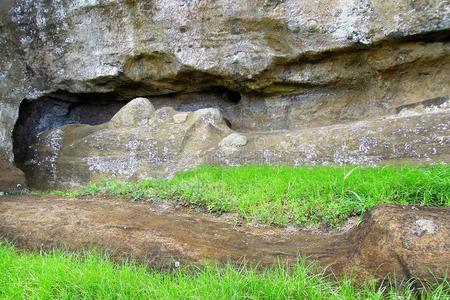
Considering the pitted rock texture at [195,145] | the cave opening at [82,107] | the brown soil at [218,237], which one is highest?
the cave opening at [82,107]

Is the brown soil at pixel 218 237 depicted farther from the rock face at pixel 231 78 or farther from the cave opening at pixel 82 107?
the cave opening at pixel 82 107

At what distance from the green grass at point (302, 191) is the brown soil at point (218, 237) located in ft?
0.97

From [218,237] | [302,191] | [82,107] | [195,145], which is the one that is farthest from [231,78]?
[218,237]

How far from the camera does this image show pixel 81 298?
3096mm

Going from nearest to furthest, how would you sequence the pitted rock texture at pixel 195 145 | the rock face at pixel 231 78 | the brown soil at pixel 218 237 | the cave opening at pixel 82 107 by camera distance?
the brown soil at pixel 218 237
the pitted rock texture at pixel 195 145
the rock face at pixel 231 78
the cave opening at pixel 82 107

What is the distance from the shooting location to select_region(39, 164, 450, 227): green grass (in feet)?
15.4

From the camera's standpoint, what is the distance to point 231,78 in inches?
360

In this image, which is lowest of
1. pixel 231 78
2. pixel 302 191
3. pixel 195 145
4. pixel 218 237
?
pixel 218 237

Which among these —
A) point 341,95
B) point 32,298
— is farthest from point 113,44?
point 32,298

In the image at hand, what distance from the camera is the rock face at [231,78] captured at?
736 cm

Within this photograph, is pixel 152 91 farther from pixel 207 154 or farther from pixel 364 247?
pixel 364 247

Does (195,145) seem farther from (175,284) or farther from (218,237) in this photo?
(175,284)

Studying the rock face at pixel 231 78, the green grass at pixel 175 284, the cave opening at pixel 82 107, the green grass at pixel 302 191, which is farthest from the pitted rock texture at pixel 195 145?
the green grass at pixel 175 284

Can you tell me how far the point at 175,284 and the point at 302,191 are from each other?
257 cm
